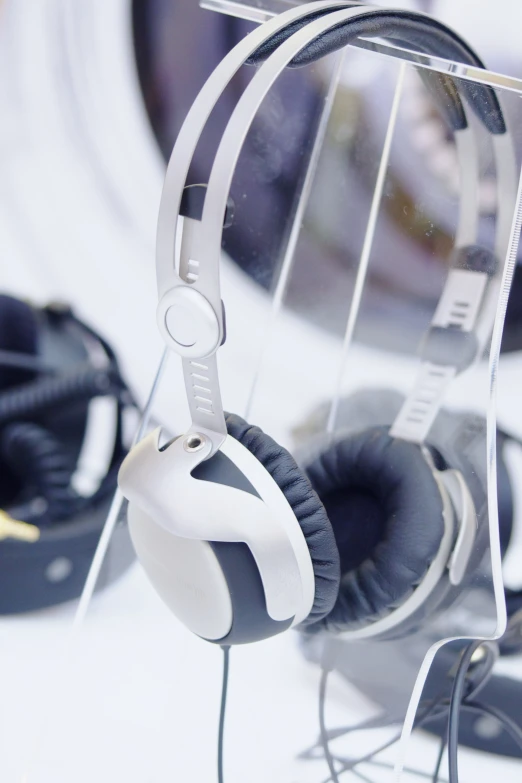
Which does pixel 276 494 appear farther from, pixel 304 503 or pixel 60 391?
pixel 60 391

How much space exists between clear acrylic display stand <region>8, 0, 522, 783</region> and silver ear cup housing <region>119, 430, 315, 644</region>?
0.41ft

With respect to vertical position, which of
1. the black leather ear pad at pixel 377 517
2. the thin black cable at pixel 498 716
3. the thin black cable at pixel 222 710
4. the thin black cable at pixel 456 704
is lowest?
the thin black cable at pixel 222 710

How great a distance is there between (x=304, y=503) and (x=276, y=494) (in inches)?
0.8

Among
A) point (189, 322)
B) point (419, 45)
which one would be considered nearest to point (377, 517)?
point (189, 322)

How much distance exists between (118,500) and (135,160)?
89cm

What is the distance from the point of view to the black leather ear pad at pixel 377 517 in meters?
0.51

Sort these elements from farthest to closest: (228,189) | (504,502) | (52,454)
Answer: (52,454), (504,502), (228,189)

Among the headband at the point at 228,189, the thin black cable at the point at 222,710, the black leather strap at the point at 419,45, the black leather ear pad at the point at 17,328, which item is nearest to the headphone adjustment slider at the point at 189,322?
the headband at the point at 228,189

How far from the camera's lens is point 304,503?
0.45 meters

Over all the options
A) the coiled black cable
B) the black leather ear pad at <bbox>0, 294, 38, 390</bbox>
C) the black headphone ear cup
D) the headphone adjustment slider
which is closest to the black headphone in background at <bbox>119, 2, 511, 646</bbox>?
the headphone adjustment slider

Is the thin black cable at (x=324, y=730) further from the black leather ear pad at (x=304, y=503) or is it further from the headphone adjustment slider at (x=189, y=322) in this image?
the headphone adjustment slider at (x=189, y=322)

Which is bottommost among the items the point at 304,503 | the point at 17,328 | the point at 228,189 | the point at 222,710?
the point at 222,710

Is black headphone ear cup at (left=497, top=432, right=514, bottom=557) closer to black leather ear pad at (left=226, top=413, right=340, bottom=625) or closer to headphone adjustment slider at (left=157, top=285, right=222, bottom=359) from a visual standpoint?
black leather ear pad at (left=226, top=413, right=340, bottom=625)

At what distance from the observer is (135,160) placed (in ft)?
4.45
